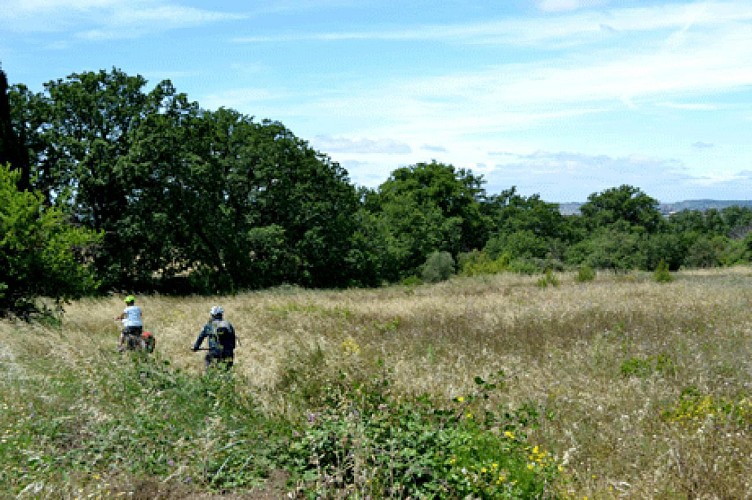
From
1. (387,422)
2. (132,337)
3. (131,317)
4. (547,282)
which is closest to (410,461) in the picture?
(387,422)

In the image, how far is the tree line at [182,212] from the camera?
59.8 ft

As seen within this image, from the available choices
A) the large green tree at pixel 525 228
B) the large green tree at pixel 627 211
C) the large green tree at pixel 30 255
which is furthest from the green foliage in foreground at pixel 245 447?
the large green tree at pixel 627 211

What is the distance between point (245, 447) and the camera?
530cm

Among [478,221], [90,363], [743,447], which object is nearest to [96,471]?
[90,363]

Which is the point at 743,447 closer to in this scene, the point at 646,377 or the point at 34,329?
the point at 646,377

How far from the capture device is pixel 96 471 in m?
4.97

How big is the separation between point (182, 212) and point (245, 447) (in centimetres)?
2824

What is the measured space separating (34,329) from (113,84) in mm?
23481

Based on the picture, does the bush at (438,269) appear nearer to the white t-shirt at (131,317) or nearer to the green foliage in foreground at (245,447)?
the white t-shirt at (131,317)

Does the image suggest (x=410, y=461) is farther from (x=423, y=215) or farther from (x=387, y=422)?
(x=423, y=215)

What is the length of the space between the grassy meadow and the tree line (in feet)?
13.2

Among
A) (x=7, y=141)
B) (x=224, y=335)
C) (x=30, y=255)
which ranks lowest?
(x=224, y=335)

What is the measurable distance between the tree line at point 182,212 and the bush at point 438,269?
0.11 metres

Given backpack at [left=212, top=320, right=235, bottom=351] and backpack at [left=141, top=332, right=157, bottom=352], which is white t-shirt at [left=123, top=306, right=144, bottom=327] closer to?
backpack at [left=141, top=332, right=157, bottom=352]
